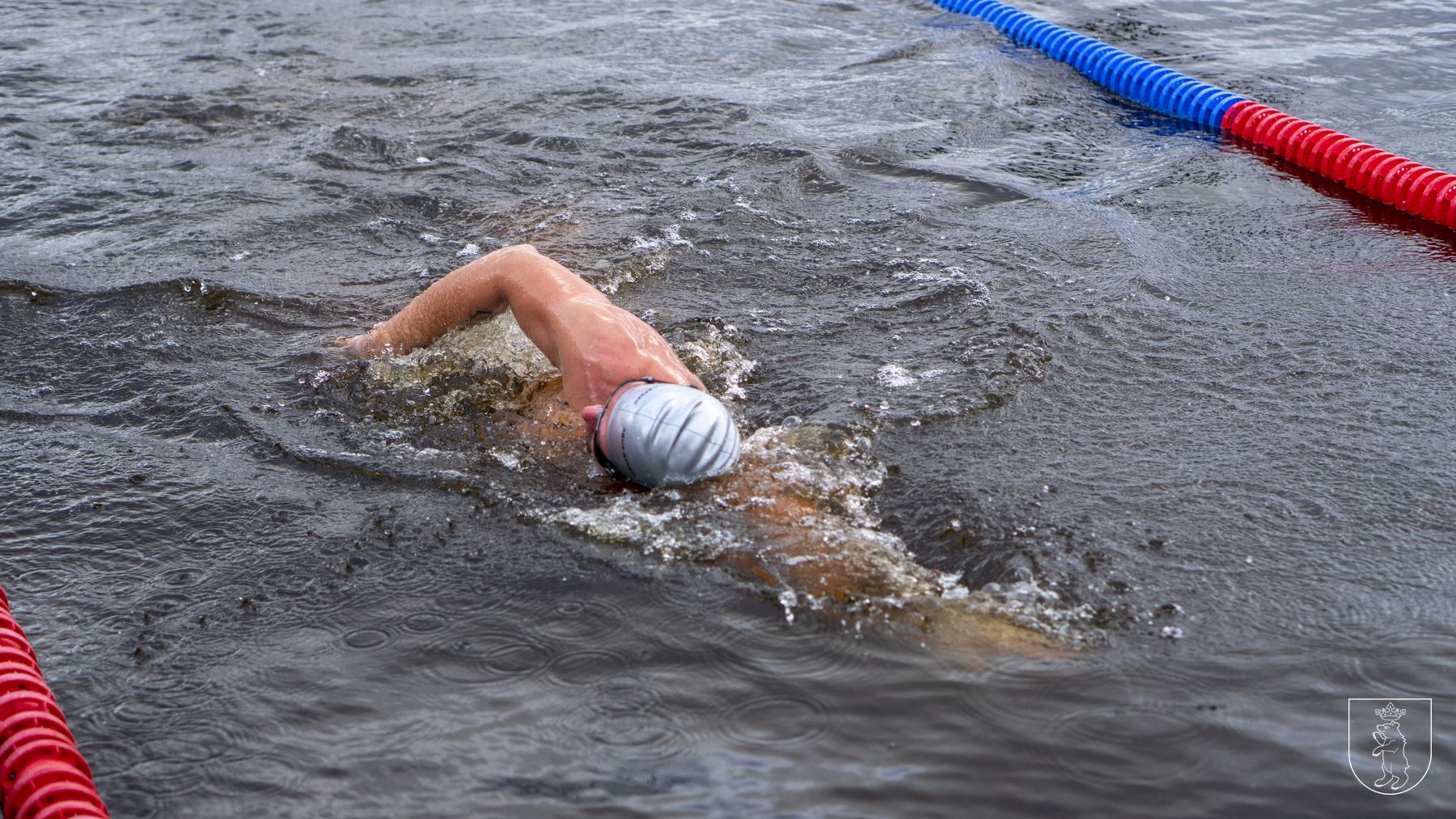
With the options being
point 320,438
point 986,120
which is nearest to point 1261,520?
point 320,438

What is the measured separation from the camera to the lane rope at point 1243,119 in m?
6.37

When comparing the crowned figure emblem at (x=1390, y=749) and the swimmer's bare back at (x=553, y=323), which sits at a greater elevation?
the swimmer's bare back at (x=553, y=323)

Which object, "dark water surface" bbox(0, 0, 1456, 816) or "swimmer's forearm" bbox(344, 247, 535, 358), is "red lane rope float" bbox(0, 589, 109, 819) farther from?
"swimmer's forearm" bbox(344, 247, 535, 358)

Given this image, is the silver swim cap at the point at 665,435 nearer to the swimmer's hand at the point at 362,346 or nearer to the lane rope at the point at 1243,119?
the swimmer's hand at the point at 362,346

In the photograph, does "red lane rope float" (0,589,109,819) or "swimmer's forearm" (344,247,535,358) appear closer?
"red lane rope float" (0,589,109,819)

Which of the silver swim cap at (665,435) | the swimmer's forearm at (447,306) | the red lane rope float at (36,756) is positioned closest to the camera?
the red lane rope float at (36,756)

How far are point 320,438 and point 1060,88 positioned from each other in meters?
6.27

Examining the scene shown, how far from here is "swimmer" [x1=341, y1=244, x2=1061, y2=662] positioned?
10.8 ft

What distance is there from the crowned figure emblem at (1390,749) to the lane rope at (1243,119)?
13.9 ft

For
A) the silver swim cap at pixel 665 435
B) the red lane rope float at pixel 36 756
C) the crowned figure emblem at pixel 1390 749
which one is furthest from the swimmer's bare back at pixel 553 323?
the crowned figure emblem at pixel 1390 749

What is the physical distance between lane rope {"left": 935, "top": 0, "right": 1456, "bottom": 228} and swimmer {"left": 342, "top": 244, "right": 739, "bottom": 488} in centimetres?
455

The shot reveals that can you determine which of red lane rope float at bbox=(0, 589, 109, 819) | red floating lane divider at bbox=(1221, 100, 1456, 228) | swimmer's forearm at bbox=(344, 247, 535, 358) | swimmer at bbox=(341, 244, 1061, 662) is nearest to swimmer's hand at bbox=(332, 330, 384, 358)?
swimmer's forearm at bbox=(344, 247, 535, 358)

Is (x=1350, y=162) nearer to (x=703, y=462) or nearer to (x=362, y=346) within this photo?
(x=703, y=462)

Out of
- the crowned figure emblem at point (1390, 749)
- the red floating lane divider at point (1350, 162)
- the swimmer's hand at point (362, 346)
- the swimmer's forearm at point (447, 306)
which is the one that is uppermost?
the red floating lane divider at point (1350, 162)
